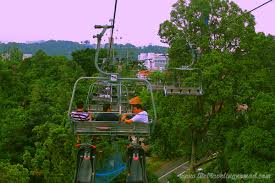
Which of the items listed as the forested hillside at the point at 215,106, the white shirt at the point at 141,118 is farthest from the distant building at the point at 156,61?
the white shirt at the point at 141,118

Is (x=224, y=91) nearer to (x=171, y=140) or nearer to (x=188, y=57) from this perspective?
(x=188, y=57)

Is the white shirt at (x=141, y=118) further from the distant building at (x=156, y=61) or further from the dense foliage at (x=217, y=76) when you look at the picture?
the dense foliage at (x=217, y=76)

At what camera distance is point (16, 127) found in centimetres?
2184

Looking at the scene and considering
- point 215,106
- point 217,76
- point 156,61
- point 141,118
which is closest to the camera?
point 141,118

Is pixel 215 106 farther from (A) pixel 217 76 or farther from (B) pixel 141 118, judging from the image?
(B) pixel 141 118

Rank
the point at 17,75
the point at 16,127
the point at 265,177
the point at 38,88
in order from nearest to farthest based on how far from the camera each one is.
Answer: the point at 265,177
the point at 16,127
the point at 38,88
the point at 17,75

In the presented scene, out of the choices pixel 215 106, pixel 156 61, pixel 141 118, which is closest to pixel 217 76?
pixel 215 106

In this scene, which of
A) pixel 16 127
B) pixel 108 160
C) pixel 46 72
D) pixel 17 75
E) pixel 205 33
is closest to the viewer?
pixel 108 160

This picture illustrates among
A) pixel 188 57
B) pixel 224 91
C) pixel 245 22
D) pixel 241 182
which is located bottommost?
pixel 241 182

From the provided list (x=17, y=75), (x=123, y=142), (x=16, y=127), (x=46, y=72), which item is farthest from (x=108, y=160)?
(x=46, y=72)

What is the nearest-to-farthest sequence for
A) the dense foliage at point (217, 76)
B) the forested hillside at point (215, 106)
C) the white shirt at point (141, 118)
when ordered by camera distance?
1. the white shirt at point (141, 118)
2. the forested hillside at point (215, 106)
3. the dense foliage at point (217, 76)

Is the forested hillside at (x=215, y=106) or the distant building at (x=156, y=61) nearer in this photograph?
the forested hillside at (x=215, y=106)

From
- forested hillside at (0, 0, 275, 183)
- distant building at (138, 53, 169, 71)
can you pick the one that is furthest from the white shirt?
forested hillside at (0, 0, 275, 183)

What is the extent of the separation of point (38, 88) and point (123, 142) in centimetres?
1179
